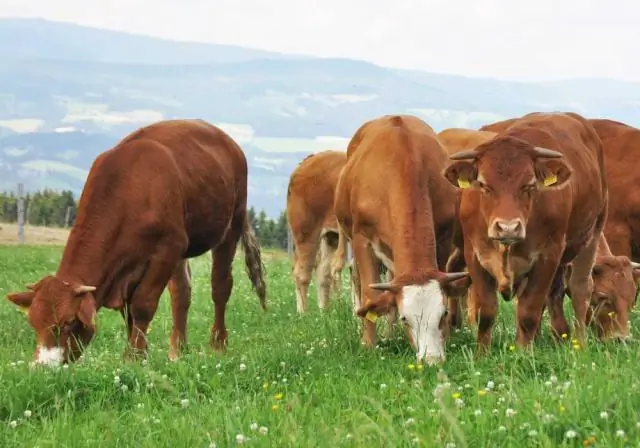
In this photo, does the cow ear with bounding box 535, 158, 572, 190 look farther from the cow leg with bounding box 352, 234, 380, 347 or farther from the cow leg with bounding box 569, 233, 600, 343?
the cow leg with bounding box 352, 234, 380, 347

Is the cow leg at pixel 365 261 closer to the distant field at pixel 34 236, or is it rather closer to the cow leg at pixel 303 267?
the cow leg at pixel 303 267

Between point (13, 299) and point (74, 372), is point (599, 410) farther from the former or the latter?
point (13, 299)

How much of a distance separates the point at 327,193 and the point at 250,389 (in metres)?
9.85

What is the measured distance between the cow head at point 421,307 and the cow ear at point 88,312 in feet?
7.84

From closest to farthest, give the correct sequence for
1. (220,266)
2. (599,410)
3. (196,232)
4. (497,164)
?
(599,410) < (497,164) < (196,232) < (220,266)

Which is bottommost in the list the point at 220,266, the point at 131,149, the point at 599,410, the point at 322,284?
the point at 322,284

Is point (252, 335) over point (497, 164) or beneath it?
beneath

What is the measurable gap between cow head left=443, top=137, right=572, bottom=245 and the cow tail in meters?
4.99

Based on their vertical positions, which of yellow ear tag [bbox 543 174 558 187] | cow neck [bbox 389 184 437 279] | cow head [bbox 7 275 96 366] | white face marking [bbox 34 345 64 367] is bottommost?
white face marking [bbox 34 345 64 367]

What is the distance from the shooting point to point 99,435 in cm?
538

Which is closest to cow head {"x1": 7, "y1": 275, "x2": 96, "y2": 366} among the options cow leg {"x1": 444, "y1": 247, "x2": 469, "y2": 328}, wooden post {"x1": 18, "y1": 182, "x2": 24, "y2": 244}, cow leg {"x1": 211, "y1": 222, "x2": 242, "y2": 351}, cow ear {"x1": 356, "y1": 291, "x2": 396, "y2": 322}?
cow ear {"x1": 356, "y1": 291, "x2": 396, "y2": 322}

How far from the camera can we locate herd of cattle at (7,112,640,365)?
8.03 m

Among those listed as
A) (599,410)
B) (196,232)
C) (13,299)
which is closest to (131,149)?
(196,232)

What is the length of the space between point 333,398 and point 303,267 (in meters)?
9.98
